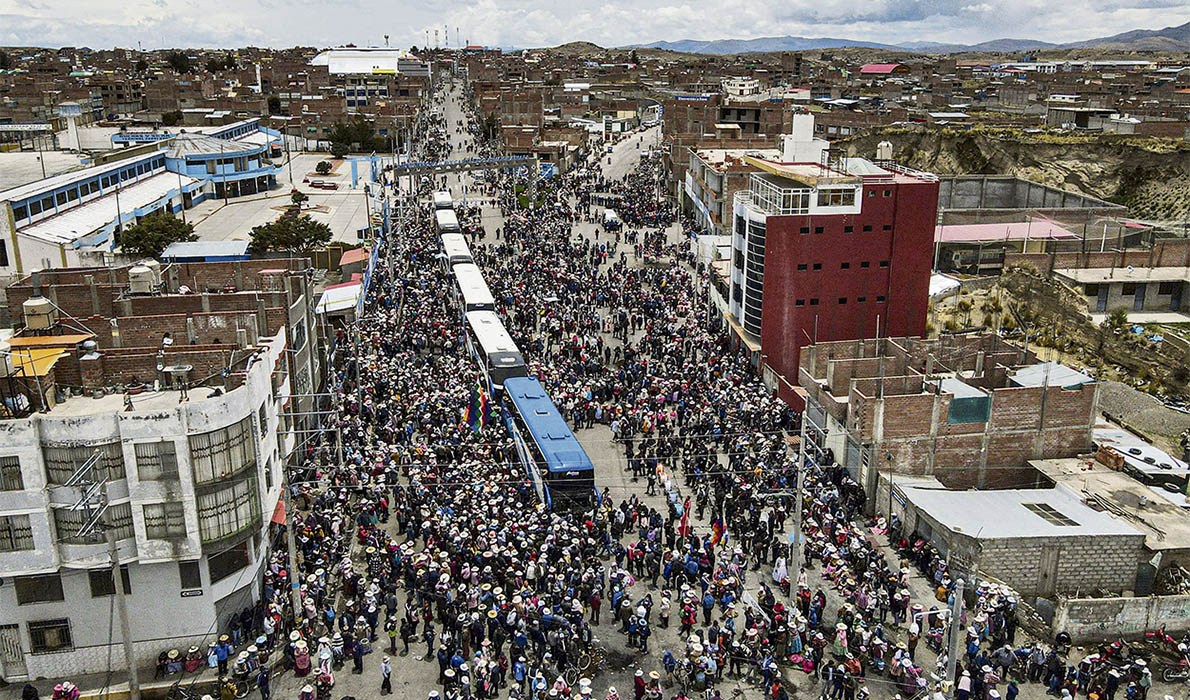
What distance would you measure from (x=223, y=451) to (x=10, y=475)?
4.06 metres

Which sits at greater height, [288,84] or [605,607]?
[288,84]

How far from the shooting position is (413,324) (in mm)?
42875

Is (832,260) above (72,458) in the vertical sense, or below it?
above

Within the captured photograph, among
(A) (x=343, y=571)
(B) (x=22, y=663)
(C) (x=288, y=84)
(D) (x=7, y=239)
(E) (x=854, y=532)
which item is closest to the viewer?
(B) (x=22, y=663)

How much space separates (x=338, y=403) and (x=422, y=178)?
63818 millimetres

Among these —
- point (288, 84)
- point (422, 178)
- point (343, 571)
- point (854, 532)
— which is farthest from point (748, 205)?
point (288, 84)

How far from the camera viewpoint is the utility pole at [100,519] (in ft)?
60.8

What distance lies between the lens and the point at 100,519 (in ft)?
63.6

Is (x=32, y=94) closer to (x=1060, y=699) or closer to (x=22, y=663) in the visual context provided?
(x=22, y=663)

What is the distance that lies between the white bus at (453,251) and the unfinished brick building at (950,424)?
24.7 m

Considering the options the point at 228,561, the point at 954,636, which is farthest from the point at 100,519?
the point at 954,636

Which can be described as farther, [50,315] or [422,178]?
[422,178]

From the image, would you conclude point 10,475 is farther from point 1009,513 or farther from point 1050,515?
point 1050,515

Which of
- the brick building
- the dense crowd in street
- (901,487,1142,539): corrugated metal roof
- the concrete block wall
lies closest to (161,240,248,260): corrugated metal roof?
the dense crowd in street
